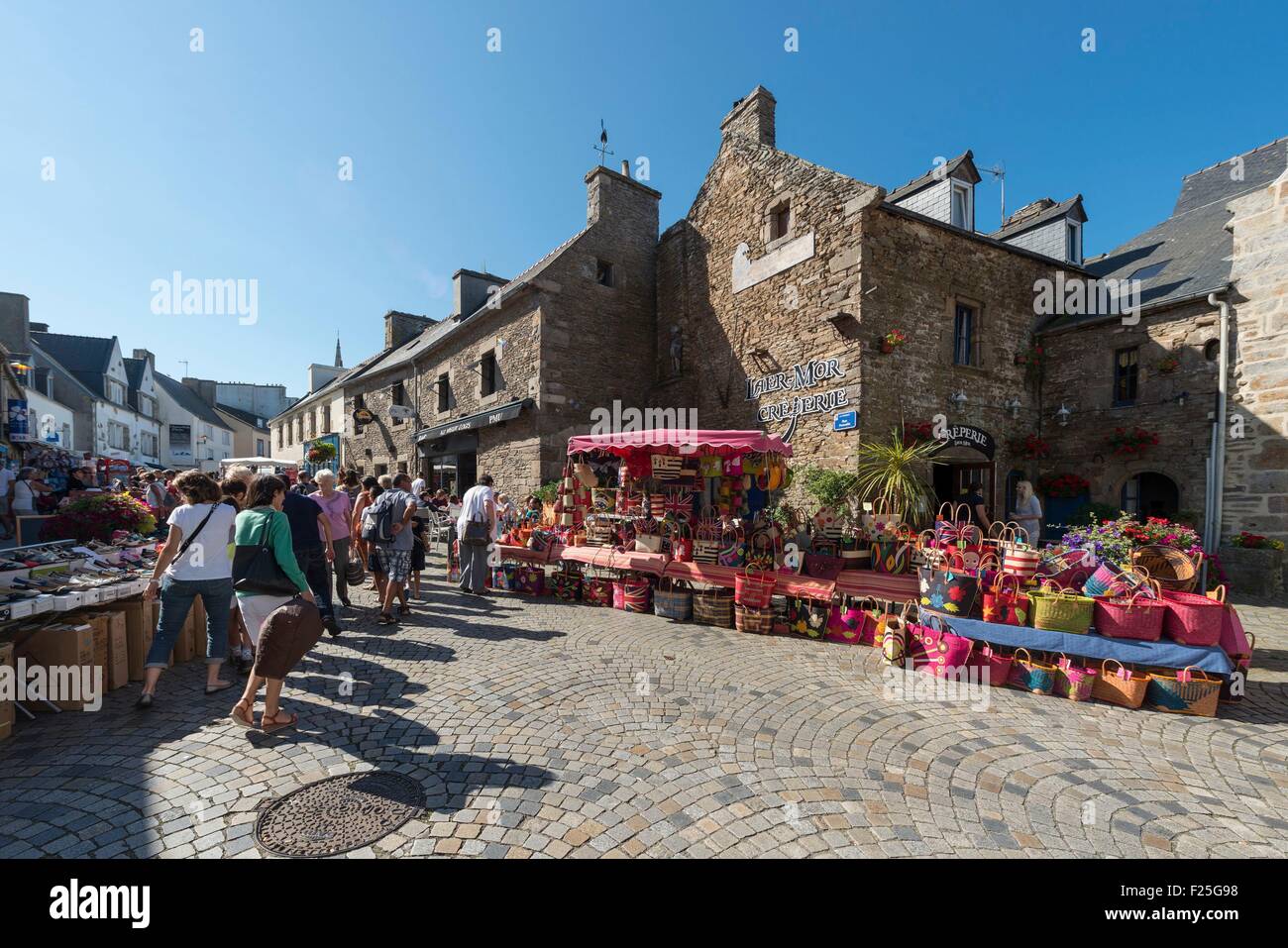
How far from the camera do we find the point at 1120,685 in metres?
4.27

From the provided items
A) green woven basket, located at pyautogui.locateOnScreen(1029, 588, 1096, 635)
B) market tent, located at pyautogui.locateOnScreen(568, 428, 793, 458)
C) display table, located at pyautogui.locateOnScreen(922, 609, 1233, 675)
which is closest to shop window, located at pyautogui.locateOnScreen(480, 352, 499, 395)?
market tent, located at pyautogui.locateOnScreen(568, 428, 793, 458)

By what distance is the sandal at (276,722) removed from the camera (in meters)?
3.59

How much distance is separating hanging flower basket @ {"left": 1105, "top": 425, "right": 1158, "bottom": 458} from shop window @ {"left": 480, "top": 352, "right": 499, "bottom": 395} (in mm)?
15418

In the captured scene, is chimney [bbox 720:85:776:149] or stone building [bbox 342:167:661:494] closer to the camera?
chimney [bbox 720:85:776:149]

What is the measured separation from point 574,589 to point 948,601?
200 inches

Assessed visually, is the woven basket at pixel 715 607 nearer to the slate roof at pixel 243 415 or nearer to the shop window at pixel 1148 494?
the shop window at pixel 1148 494

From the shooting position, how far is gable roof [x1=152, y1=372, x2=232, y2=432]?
118 feet

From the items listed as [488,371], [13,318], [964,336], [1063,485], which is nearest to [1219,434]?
[1063,485]

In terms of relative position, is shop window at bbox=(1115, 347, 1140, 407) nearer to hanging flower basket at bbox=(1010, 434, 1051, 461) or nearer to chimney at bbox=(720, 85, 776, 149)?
hanging flower basket at bbox=(1010, 434, 1051, 461)

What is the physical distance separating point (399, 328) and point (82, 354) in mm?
16666

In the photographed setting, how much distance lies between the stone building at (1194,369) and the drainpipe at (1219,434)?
6 cm

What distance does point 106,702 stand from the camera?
13.4ft
